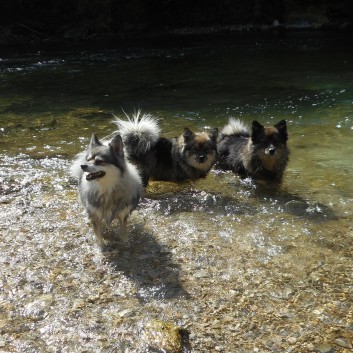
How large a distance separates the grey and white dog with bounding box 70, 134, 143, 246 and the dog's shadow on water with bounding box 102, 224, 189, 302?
0.16 metres

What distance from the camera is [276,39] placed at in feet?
61.0

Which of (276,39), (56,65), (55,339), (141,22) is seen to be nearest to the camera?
(55,339)

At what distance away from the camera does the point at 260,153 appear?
592cm

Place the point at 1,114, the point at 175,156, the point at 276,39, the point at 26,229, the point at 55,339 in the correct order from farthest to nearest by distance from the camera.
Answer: the point at 276,39 < the point at 1,114 < the point at 175,156 < the point at 26,229 < the point at 55,339

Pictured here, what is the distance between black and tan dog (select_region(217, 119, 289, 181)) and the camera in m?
5.86

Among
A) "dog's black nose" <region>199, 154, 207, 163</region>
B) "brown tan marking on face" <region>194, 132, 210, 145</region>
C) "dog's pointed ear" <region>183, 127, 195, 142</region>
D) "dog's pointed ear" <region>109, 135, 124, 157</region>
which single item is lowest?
"dog's black nose" <region>199, 154, 207, 163</region>

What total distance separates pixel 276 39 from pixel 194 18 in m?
5.22

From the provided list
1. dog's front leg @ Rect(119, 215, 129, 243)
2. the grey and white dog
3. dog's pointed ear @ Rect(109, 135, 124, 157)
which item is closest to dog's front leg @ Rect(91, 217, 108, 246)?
the grey and white dog

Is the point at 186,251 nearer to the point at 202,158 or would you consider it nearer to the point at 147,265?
the point at 147,265

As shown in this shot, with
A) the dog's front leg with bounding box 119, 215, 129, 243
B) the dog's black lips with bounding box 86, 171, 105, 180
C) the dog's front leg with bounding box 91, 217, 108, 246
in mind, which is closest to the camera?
the dog's black lips with bounding box 86, 171, 105, 180

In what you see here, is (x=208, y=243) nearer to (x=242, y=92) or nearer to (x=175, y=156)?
(x=175, y=156)

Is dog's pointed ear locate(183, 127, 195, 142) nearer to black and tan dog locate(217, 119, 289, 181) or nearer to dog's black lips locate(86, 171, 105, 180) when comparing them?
black and tan dog locate(217, 119, 289, 181)

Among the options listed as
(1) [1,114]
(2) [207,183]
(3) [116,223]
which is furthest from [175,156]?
(1) [1,114]

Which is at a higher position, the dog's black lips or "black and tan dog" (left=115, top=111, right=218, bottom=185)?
the dog's black lips
